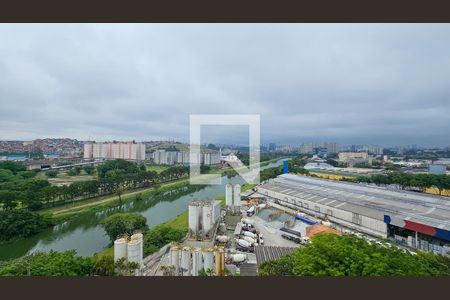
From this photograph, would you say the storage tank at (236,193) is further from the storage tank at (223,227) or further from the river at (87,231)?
the river at (87,231)

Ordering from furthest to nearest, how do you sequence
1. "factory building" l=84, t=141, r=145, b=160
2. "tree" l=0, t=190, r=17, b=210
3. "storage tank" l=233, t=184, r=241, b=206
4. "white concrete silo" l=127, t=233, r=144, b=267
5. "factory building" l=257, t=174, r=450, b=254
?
"factory building" l=84, t=141, r=145, b=160, "tree" l=0, t=190, r=17, b=210, "storage tank" l=233, t=184, r=241, b=206, "factory building" l=257, t=174, r=450, b=254, "white concrete silo" l=127, t=233, r=144, b=267

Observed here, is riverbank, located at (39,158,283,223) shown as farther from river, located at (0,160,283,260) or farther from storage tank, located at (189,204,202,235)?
storage tank, located at (189,204,202,235)

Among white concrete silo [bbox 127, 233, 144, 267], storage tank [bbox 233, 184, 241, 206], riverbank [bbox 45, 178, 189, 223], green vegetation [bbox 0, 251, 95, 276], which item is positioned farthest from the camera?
riverbank [bbox 45, 178, 189, 223]

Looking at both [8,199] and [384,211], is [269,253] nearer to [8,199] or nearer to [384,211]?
[384,211]

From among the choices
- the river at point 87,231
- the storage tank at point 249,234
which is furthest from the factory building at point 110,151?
the storage tank at point 249,234

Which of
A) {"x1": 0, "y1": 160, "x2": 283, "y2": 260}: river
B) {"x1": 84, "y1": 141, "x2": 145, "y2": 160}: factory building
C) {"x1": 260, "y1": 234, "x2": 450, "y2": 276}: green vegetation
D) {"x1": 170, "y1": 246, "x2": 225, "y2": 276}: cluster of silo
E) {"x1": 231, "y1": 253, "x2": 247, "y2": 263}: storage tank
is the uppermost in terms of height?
{"x1": 84, "y1": 141, "x2": 145, "y2": 160}: factory building

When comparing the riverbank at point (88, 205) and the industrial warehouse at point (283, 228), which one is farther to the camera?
the riverbank at point (88, 205)

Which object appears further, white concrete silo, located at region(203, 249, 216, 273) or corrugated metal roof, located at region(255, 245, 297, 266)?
corrugated metal roof, located at region(255, 245, 297, 266)

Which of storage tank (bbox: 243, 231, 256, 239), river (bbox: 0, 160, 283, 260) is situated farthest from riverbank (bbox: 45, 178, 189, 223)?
storage tank (bbox: 243, 231, 256, 239)

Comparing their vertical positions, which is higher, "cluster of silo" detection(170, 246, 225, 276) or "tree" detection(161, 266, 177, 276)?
"cluster of silo" detection(170, 246, 225, 276)
